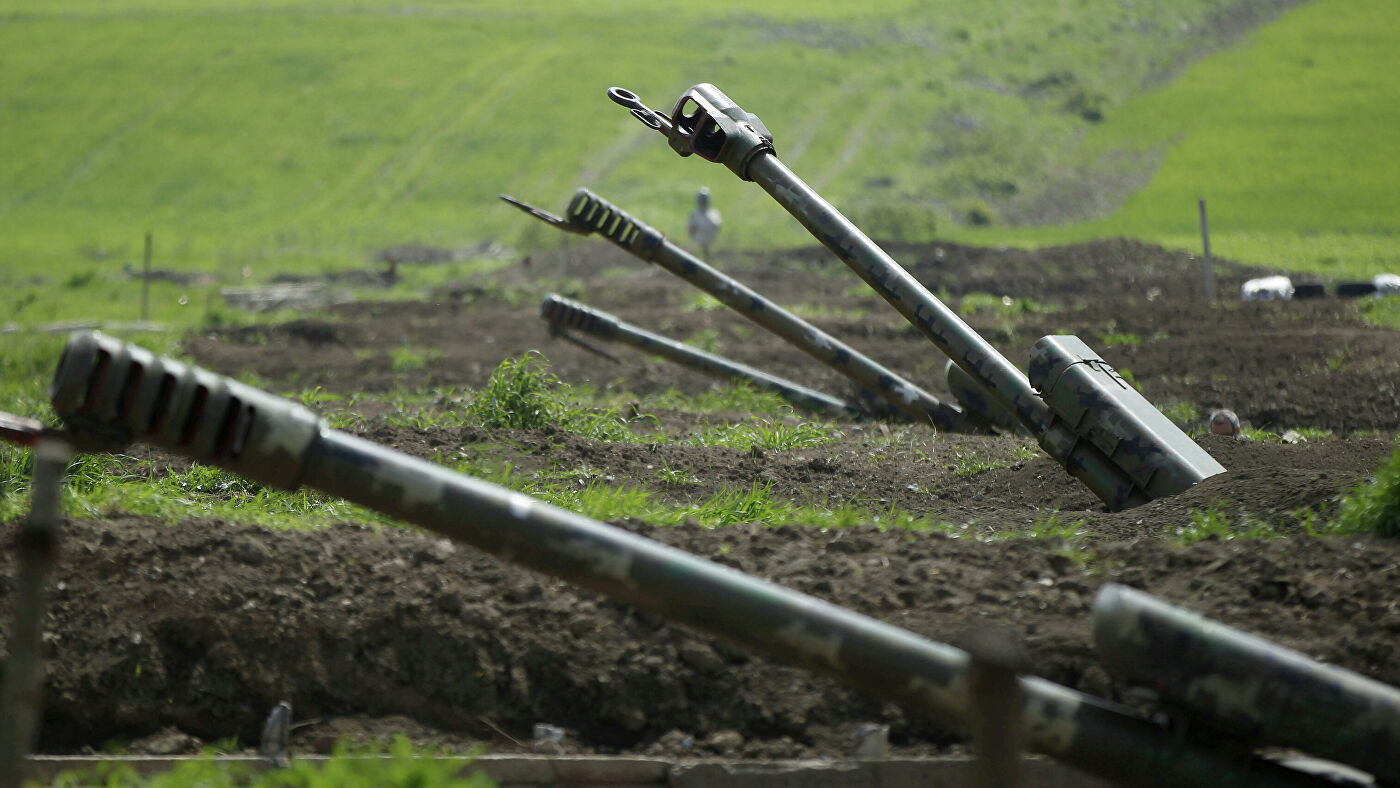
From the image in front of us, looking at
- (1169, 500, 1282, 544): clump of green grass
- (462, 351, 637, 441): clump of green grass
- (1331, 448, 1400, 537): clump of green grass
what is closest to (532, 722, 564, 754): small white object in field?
(1169, 500, 1282, 544): clump of green grass

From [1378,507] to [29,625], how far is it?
15.7 feet

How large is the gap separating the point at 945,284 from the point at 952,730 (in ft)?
62.2

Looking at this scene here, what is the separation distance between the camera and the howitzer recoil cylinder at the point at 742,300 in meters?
9.16

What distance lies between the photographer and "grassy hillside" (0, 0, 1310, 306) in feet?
126

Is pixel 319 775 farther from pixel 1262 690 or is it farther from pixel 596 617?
pixel 1262 690

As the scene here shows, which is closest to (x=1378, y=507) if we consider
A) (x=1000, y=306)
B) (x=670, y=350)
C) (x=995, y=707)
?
(x=995, y=707)

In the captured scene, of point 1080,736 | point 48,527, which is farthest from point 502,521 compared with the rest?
point 1080,736

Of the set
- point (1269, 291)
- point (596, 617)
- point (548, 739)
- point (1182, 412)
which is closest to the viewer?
point (548, 739)

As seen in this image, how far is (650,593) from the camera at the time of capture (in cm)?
359

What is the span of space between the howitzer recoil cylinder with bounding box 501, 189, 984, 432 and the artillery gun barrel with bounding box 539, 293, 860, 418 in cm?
119

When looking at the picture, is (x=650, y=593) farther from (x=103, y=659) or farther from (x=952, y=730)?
(x=103, y=659)

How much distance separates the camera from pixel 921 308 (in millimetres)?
7199

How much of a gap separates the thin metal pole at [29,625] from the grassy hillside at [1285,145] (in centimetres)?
2368

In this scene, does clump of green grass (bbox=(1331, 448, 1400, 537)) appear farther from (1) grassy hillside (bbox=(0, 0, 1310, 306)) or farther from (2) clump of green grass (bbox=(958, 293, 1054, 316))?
(1) grassy hillside (bbox=(0, 0, 1310, 306))
